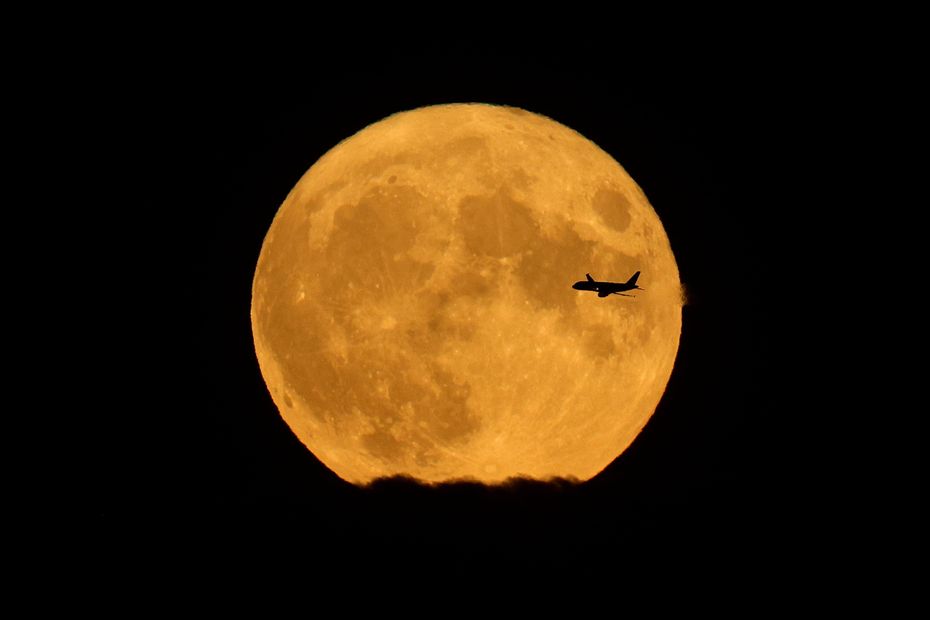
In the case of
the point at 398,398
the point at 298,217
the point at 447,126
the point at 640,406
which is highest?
the point at 447,126

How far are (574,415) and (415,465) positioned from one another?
1.24 m

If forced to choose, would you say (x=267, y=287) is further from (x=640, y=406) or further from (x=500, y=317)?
(x=640, y=406)

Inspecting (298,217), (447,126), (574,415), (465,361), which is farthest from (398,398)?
(447,126)

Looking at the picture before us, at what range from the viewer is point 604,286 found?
4.68 meters

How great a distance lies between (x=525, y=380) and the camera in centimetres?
449

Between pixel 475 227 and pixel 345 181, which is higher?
pixel 345 181

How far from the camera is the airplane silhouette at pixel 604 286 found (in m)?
4.60

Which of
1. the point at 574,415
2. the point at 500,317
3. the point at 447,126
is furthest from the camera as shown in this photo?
the point at 447,126

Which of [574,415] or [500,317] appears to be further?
[574,415]

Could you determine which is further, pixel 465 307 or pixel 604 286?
pixel 604 286

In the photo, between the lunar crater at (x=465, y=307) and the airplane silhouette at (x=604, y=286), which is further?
the airplane silhouette at (x=604, y=286)

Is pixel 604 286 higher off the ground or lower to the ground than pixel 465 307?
higher

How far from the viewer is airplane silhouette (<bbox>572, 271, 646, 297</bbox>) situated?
15.1 ft

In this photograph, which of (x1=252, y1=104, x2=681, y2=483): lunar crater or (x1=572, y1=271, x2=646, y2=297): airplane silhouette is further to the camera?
(x1=572, y1=271, x2=646, y2=297): airplane silhouette
